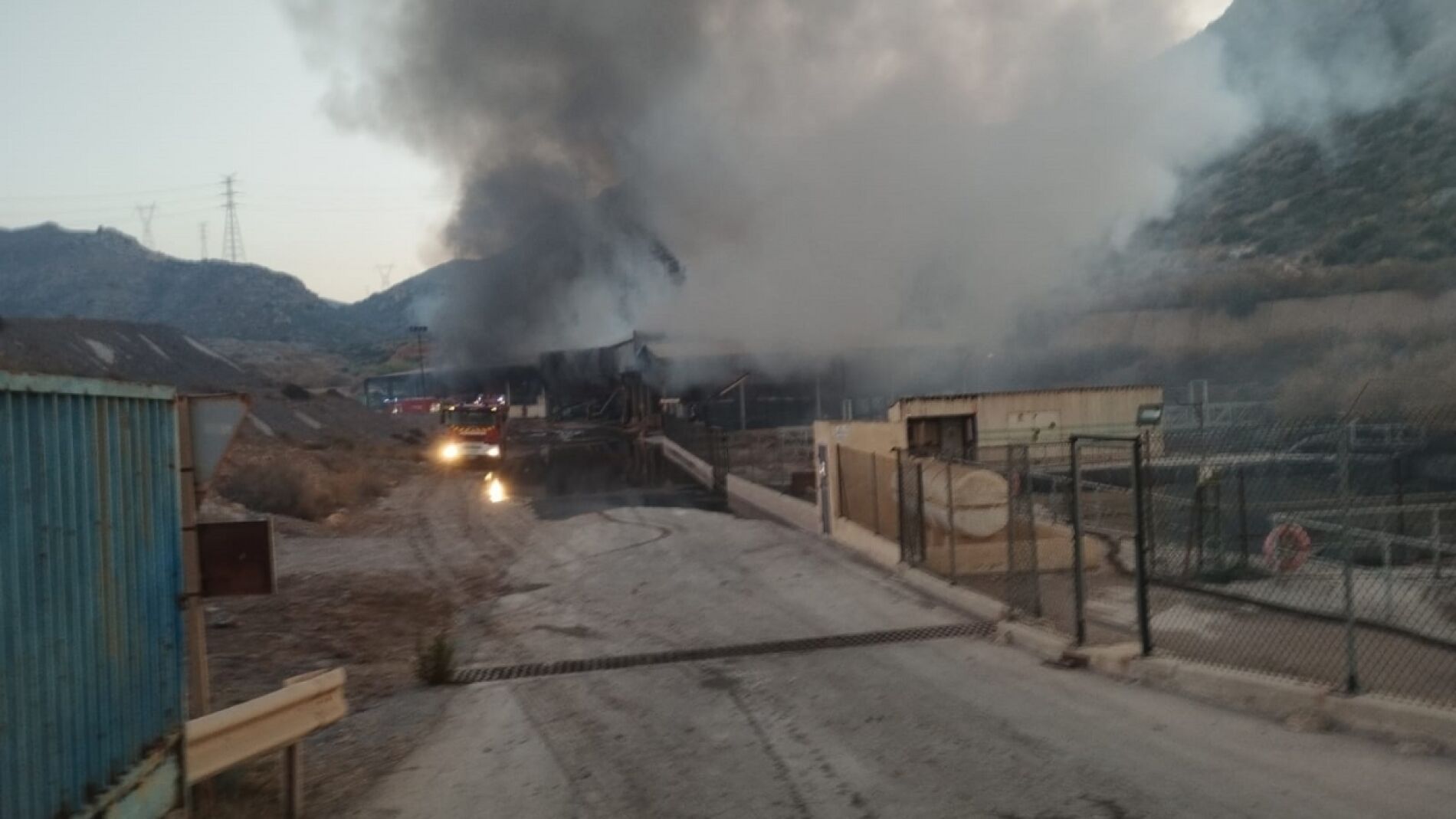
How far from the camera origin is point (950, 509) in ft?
42.8

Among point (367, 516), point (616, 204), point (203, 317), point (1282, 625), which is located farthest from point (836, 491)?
point (203, 317)

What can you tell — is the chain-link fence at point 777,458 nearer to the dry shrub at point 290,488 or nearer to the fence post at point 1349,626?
the dry shrub at point 290,488

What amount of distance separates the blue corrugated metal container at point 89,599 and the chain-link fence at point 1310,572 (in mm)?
6028

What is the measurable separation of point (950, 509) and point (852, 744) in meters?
5.68

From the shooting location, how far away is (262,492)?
2508 centimetres

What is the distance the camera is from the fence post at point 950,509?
43.3 ft

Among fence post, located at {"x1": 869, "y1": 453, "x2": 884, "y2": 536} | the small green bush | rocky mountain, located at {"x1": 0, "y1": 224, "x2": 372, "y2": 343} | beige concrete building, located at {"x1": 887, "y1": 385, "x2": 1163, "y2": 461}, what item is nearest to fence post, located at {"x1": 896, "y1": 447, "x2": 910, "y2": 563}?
fence post, located at {"x1": 869, "y1": 453, "x2": 884, "y2": 536}

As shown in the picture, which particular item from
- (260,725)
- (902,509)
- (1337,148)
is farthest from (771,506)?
(1337,148)

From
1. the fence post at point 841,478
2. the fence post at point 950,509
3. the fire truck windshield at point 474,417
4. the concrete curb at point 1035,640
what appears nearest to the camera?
the concrete curb at point 1035,640

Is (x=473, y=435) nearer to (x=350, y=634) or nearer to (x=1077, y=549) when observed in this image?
(x=350, y=634)

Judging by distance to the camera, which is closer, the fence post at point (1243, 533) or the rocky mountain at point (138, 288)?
the fence post at point (1243, 533)

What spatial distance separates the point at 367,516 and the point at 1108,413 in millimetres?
16384

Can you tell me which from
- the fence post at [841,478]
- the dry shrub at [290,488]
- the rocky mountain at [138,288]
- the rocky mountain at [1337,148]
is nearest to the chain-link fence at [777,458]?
the fence post at [841,478]

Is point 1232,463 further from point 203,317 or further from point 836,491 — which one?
point 203,317
